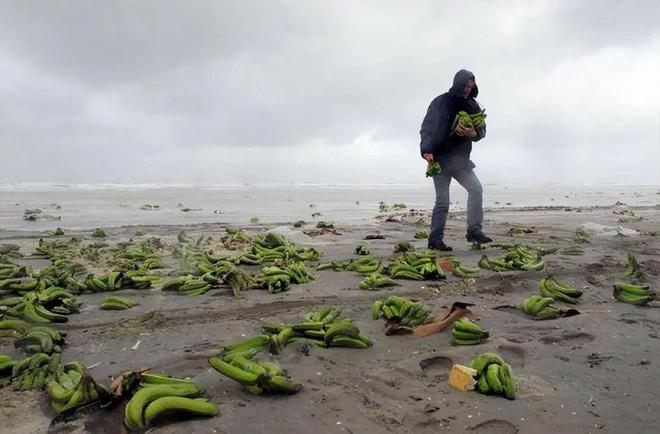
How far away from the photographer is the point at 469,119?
322 inches

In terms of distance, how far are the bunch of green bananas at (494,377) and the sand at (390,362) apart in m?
0.08

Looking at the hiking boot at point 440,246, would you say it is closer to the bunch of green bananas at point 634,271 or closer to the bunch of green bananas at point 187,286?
the bunch of green bananas at point 634,271

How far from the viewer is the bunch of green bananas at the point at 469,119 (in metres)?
8.15

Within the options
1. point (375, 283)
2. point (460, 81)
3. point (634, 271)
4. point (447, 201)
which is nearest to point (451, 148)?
point (447, 201)

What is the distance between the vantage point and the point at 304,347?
3475 millimetres

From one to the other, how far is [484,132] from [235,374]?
271 inches

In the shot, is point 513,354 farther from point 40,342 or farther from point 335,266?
point 335,266

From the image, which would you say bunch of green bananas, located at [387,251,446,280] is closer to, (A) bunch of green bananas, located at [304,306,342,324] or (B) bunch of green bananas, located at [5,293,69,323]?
(A) bunch of green bananas, located at [304,306,342,324]


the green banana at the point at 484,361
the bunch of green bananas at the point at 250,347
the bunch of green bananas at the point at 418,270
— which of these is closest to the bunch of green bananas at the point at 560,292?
the bunch of green bananas at the point at 418,270

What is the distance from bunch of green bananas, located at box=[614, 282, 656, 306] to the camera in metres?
4.66

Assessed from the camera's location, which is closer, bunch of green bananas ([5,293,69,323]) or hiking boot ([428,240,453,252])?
bunch of green bananas ([5,293,69,323])

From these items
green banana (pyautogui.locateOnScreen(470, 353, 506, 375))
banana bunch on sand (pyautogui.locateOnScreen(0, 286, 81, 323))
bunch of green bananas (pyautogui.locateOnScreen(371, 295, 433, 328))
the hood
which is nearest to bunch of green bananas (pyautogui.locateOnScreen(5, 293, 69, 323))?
banana bunch on sand (pyautogui.locateOnScreen(0, 286, 81, 323))

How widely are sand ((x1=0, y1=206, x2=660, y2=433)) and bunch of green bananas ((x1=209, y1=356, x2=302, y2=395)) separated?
60 mm

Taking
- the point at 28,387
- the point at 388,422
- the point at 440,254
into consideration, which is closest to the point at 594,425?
the point at 388,422
